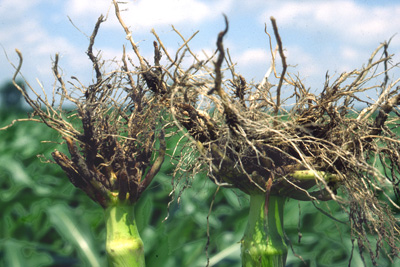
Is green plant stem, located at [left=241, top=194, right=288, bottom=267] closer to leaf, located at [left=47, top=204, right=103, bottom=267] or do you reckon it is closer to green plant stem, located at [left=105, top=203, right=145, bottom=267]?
green plant stem, located at [left=105, top=203, right=145, bottom=267]

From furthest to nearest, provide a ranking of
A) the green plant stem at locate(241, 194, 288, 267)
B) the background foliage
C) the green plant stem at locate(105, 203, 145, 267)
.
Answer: the background foliage → the green plant stem at locate(105, 203, 145, 267) → the green plant stem at locate(241, 194, 288, 267)

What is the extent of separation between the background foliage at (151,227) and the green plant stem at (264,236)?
1.51 feet

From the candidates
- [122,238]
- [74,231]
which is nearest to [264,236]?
[122,238]

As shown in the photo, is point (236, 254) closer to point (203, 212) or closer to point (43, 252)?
point (203, 212)

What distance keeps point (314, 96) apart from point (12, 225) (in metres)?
1.20

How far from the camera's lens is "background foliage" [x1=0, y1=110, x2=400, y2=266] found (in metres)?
1.59

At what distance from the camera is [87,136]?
46.4 inches

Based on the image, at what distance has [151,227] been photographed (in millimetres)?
1668

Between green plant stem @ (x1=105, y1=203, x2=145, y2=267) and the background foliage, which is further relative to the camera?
the background foliage

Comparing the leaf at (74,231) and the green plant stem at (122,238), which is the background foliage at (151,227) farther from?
the green plant stem at (122,238)

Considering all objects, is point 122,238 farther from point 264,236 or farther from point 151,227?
point 151,227

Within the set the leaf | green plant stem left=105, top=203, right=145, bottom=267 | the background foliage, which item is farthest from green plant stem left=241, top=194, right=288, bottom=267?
the leaf

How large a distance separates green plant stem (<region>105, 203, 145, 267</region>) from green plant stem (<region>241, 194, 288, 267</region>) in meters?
0.26

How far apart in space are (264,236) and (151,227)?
68 cm
